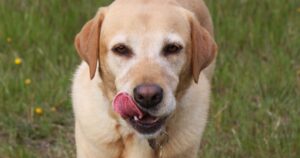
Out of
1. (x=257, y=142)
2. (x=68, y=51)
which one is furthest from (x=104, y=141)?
(x=68, y=51)

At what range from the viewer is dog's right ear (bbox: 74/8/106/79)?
455 cm

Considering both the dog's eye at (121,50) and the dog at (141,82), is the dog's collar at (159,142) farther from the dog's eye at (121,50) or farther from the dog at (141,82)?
the dog's eye at (121,50)

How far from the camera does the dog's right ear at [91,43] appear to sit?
4551 millimetres

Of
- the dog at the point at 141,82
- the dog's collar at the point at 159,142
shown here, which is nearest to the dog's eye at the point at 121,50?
the dog at the point at 141,82

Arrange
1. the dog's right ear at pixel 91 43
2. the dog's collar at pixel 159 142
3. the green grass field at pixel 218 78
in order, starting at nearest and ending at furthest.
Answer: the dog's right ear at pixel 91 43 < the dog's collar at pixel 159 142 < the green grass field at pixel 218 78

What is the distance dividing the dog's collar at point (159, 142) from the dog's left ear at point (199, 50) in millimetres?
363

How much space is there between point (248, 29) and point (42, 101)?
2.09 metres

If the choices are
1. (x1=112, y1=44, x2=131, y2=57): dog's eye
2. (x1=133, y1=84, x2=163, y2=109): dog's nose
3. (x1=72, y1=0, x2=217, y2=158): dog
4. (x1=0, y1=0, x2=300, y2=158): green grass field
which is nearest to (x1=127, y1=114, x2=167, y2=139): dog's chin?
(x1=72, y1=0, x2=217, y2=158): dog

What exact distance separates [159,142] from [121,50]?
0.62 metres

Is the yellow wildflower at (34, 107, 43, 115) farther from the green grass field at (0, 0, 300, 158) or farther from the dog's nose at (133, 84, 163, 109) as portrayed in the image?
the dog's nose at (133, 84, 163, 109)

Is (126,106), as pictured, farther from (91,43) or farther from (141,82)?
(91,43)

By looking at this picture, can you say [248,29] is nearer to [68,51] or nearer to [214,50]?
[68,51]

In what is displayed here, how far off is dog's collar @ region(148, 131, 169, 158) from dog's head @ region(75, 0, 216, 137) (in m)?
0.23

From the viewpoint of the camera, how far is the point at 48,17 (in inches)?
→ 284
